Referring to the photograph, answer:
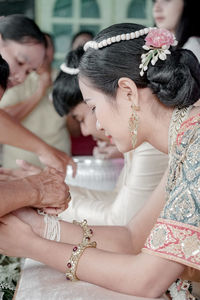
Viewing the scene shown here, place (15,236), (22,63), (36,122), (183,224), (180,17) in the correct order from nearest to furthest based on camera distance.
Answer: (183,224) → (15,236) → (22,63) → (180,17) → (36,122)

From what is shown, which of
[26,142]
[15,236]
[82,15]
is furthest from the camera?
[82,15]

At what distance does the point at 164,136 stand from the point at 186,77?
0.17m

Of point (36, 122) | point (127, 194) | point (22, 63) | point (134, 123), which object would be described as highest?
point (134, 123)

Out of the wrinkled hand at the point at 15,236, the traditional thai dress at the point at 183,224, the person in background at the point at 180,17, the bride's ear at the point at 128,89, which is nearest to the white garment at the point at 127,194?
the wrinkled hand at the point at 15,236

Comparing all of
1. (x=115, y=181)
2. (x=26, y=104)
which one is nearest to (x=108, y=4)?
(x=26, y=104)

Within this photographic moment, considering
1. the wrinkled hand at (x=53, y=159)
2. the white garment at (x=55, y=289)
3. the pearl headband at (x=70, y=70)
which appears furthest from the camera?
the pearl headband at (x=70, y=70)

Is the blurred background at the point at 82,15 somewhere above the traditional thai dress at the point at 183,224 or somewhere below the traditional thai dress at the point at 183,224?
below

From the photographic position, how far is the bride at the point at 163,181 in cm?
109

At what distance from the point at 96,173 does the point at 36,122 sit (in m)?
0.98

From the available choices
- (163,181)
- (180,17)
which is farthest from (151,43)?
(180,17)

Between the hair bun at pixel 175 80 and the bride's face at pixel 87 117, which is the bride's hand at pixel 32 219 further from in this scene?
the bride's face at pixel 87 117

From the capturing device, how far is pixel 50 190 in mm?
1371

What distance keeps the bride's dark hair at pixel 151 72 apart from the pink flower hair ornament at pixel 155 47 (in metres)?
0.02

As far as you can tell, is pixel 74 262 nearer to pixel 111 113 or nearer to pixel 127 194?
pixel 111 113
